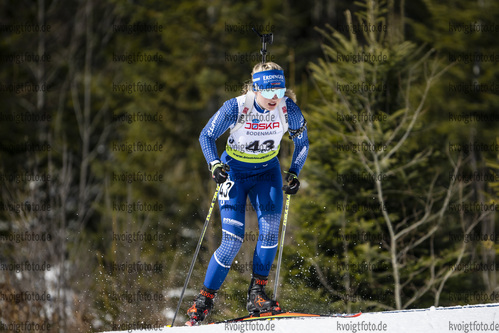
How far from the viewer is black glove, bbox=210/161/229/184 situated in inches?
227

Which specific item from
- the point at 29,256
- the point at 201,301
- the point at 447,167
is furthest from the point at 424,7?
the point at 201,301

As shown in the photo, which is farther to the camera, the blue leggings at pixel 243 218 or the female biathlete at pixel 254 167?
the blue leggings at pixel 243 218

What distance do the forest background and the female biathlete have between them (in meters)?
1.82

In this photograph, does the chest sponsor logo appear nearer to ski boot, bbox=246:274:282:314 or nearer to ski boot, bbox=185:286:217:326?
ski boot, bbox=246:274:282:314

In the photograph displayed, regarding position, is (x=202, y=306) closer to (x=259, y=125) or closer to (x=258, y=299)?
(x=258, y=299)

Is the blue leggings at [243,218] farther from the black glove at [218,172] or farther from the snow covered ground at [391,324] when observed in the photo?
the snow covered ground at [391,324]

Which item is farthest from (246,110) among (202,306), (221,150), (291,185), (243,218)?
(221,150)

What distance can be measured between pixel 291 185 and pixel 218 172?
0.75 m

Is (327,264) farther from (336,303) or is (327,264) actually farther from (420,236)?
(420,236)

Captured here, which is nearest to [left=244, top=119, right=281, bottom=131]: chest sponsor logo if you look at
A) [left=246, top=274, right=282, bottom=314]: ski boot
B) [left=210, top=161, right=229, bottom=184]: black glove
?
[left=210, top=161, right=229, bottom=184]: black glove

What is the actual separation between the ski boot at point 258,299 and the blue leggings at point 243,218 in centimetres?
8

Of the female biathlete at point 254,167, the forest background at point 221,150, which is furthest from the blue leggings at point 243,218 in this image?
the forest background at point 221,150

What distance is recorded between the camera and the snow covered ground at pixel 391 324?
5023mm

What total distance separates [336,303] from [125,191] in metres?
Answer: 14.5
